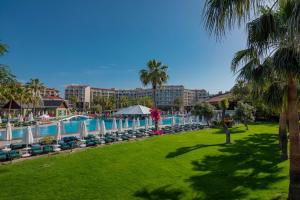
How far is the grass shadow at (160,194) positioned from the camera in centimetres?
797

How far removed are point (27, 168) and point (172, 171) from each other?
22.9 feet

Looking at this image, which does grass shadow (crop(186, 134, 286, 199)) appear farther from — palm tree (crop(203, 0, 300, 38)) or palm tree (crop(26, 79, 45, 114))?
palm tree (crop(26, 79, 45, 114))

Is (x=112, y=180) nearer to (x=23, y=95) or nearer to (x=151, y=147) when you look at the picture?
(x=151, y=147)

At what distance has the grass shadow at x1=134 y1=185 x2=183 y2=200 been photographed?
797 centimetres

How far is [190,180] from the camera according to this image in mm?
9656

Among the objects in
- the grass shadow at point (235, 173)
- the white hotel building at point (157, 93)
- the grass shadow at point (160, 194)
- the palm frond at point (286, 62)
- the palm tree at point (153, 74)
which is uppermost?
the white hotel building at point (157, 93)

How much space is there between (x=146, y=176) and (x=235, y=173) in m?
4.40

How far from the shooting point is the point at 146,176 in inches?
395

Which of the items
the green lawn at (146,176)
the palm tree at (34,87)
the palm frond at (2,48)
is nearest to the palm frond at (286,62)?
the green lawn at (146,176)

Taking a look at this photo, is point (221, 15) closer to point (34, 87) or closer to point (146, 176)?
point (146, 176)

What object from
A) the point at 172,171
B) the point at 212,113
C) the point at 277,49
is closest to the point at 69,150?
the point at 172,171

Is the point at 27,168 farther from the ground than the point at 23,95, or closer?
closer

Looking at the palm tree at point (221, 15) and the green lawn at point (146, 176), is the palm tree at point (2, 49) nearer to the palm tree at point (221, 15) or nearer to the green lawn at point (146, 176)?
the green lawn at point (146, 176)

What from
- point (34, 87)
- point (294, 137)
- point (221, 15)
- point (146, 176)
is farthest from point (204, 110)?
point (34, 87)
